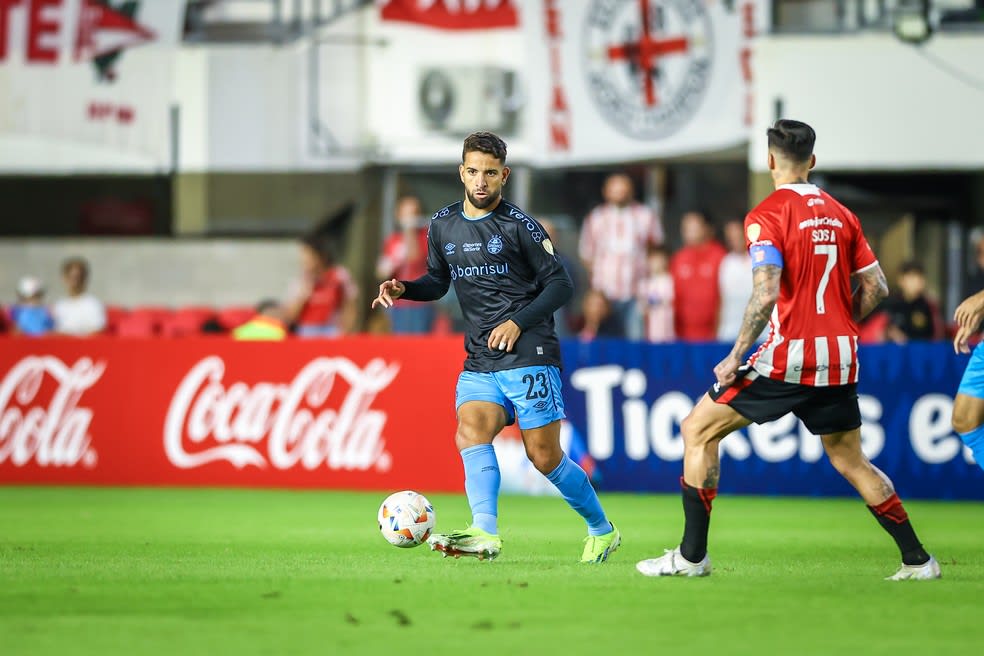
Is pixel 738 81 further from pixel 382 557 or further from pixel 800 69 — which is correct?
pixel 382 557

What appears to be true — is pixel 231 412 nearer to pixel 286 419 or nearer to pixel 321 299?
pixel 286 419

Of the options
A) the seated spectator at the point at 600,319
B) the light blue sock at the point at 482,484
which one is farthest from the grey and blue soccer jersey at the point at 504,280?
the seated spectator at the point at 600,319

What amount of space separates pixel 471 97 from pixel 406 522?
13837 millimetres

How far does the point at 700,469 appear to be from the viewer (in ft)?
26.2

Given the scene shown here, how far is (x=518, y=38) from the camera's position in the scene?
2191 centimetres

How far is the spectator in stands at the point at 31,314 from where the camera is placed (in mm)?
19016

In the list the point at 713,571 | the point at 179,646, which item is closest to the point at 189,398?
the point at 713,571

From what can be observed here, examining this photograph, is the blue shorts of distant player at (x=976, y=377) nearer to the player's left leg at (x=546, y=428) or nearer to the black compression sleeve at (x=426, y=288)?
the player's left leg at (x=546, y=428)

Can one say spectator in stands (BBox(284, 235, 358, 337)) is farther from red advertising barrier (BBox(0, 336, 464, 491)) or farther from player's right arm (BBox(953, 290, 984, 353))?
player's right arm (BBox(953, 290, 984, 353))

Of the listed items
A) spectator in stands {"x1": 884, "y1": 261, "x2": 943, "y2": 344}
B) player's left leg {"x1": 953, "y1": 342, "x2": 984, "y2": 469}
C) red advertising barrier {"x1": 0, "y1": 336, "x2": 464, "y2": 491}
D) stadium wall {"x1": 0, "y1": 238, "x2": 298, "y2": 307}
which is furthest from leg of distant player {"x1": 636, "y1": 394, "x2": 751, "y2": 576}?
stadium wall {"x1": 0, "y1": 238, "x2": 298, "y2": 307}

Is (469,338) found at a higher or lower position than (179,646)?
higher

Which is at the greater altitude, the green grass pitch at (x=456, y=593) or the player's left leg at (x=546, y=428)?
the player's left leg at (x=546, y=428)

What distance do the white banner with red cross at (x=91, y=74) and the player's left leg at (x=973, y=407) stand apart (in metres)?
14.2

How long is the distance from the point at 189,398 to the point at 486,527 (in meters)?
7.45
